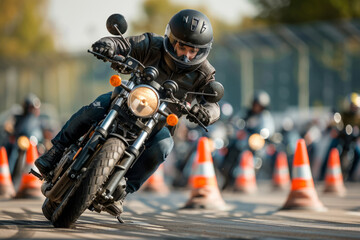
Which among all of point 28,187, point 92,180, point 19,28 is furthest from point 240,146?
point 19,28

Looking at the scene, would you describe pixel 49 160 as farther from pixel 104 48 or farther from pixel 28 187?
pixel 28 187

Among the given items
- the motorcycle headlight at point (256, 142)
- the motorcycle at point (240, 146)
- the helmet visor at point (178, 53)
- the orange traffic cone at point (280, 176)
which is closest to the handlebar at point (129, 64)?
the helmet visor at point (178, 53)

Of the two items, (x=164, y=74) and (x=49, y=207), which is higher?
(x=164, y=74)

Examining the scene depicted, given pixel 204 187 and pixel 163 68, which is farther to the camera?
pixel 204 187

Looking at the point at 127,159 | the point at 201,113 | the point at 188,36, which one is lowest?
the point at 127,159

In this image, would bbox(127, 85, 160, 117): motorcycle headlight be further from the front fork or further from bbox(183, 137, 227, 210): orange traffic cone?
bbox(183, 137, 227, 210): orange traffic cone

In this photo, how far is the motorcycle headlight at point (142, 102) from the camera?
6.32 metres

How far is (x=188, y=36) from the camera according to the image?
677cm

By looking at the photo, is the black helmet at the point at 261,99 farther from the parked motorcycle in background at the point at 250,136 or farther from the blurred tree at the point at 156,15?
the blurred tree at the point at 156,15

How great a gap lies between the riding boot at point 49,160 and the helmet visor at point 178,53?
1347mm

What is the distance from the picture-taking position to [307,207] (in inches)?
383

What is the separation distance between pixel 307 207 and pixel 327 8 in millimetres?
33945

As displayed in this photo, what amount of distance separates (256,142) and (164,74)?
26.7ft

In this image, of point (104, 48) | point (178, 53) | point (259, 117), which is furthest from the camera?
point (259, 117)
